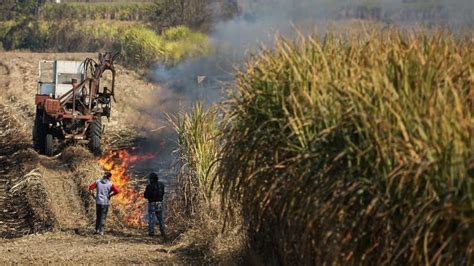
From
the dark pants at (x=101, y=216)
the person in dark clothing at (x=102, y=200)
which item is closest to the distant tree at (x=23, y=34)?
the person in dark clothing at (x=102, y=200)

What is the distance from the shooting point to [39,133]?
26.2 meters

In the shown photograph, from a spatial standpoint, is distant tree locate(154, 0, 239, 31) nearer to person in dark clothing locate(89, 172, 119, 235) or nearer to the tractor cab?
the tractor cab

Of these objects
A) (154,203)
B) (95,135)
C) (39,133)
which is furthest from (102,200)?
(39,133)

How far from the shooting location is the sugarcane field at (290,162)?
27.9 feet

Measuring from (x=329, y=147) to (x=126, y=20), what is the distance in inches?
2139

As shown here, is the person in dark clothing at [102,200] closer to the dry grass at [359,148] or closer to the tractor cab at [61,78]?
the dry grass at [359,148]

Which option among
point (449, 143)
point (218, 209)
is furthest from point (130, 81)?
point (449, 143)

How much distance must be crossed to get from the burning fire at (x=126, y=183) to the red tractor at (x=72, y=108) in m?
0.88

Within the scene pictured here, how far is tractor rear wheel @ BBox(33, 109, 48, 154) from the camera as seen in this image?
26.0 meters

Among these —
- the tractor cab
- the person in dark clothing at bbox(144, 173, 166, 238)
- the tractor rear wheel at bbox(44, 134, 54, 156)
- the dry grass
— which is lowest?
the tractor rear wheel at bbox(44, 134, 54, 156)

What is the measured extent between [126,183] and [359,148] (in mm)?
14293

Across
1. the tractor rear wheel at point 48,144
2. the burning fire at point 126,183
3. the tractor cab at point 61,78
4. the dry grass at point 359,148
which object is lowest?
the burning fire at point 126,183

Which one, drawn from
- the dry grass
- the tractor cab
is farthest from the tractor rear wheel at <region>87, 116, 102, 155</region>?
the dry grass

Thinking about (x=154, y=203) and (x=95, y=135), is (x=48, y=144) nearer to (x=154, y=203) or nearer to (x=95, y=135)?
(x=95, y=135)
